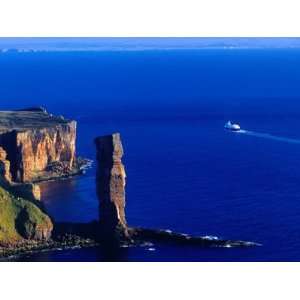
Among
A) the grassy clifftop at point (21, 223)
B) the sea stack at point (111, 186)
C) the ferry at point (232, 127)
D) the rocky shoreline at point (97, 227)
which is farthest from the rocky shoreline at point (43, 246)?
the ferry at point (232, 127)

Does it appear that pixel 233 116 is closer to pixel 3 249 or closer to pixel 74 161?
pixel 74 161

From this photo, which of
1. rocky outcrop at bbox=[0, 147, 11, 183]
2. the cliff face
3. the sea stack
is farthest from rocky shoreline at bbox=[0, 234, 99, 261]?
the cliff face

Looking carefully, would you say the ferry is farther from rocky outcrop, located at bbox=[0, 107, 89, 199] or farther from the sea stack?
the sea stack

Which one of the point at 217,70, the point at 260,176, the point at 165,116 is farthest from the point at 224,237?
the point at 217,70

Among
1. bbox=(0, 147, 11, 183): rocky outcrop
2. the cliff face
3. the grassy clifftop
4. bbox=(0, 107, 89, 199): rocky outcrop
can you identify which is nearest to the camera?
the grassy clifftop

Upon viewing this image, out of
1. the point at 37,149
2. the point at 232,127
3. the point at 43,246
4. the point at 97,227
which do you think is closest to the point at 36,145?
the point at 37,149

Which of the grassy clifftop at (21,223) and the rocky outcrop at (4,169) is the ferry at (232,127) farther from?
the grassy clifftop at (21,223)
